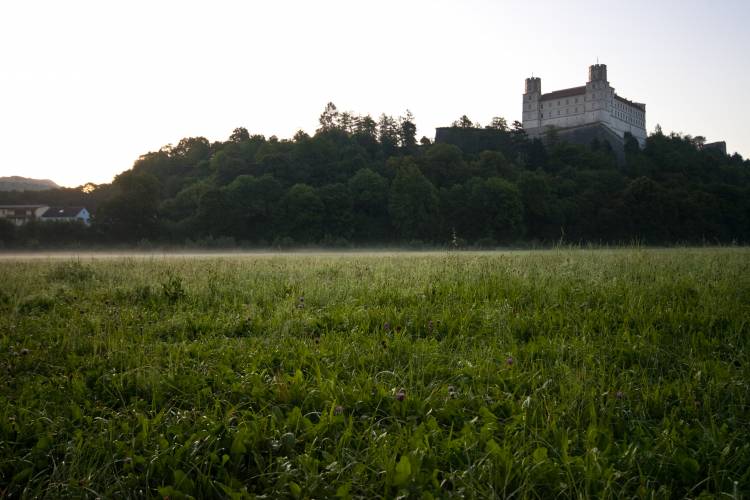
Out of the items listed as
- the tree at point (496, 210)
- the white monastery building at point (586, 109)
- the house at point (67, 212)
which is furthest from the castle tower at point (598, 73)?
the house at point (67, 212)

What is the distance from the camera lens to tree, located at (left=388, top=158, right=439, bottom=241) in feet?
246

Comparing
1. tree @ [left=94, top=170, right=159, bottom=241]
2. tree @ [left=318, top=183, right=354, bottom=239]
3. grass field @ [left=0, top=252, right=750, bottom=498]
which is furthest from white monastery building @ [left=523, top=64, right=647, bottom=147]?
grass field @ [left=0, top=252, right=750, bottom=498]

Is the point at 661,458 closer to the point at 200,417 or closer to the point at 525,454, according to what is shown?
the point at 525,454

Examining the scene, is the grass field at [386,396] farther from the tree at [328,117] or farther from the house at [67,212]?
the tree at [328,117]

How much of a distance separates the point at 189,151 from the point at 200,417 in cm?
11528

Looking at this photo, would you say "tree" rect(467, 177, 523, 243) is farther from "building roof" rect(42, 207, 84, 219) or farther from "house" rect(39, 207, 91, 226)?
"building roof" rect(42, 207, 84, 219)

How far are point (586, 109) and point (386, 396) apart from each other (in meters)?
148

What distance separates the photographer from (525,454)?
303 centimetres

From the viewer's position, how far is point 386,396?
3777 millimetres

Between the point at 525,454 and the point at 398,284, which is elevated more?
the point at 398,284

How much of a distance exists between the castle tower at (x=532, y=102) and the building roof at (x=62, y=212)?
118 meters

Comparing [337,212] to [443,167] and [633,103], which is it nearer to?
[443,167]

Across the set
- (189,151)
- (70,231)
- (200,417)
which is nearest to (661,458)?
(200,417)

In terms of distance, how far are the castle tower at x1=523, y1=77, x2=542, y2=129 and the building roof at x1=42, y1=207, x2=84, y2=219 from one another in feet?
389
